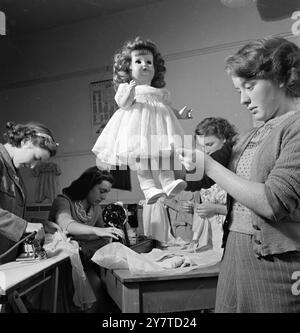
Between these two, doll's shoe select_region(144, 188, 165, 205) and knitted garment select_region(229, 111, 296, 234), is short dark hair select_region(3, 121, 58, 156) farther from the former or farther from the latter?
knitted garment select_region(229, 111, 296, 234)

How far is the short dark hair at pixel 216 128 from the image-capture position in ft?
2.43

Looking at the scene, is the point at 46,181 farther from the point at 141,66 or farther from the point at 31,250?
the point at 141,66

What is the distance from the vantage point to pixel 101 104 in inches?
32.1

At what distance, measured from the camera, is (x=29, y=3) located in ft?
2.71

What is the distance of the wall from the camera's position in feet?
2.53

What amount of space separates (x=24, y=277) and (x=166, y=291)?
34 centimetres

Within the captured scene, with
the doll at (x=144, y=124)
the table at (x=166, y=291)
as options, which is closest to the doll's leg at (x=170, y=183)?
the doll at (x=144, y=124)

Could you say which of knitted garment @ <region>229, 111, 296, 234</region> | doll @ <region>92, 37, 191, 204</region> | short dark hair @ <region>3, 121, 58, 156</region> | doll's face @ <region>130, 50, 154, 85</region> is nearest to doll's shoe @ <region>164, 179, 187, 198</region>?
doll @ <region>92, 37, 191, 204</region>

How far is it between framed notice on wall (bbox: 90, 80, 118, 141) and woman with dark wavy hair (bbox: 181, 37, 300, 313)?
0.34 meters

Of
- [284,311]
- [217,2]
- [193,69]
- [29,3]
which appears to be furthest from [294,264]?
[29,3]

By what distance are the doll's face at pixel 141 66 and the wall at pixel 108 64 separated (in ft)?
0.43

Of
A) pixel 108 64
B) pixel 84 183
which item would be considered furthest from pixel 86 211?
pixel 108 64
